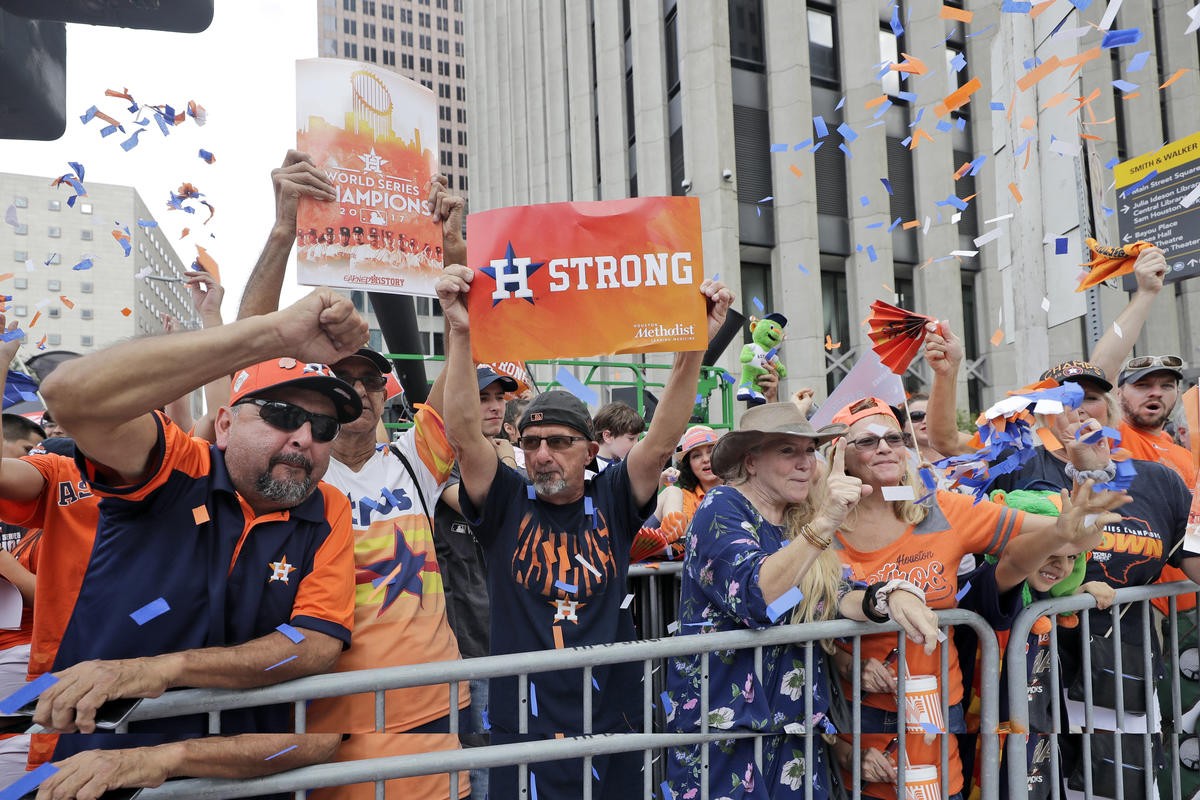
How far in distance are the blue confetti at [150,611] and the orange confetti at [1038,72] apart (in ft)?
17.7

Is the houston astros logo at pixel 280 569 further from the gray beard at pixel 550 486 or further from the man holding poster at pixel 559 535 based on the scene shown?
the gray beard at pixel 550 486

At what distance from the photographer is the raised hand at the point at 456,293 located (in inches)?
115

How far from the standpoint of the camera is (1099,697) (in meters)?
3.19

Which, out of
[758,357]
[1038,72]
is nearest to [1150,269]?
[1038,72]

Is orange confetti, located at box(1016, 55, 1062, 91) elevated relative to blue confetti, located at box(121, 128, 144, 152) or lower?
elevated

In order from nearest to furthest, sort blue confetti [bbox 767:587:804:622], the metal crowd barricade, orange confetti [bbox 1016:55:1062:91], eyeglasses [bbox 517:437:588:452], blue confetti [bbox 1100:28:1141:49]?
the metal crowd barricade < blue confetti [bbox 767:587:804:622] < eyeglasses [bbox 517:437:588:452] < blue confetti [bbox 1100:28:1141:49] < orange confetti [bbox 1016:55:1062:91]

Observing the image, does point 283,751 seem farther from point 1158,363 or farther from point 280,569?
point 1158,363

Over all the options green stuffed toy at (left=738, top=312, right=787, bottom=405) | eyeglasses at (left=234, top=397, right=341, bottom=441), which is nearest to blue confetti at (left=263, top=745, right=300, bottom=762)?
eyeglasses at (left=234, top=397, right=341, bottom=441)

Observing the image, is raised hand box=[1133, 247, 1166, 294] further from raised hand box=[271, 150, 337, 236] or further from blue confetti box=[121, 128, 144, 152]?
blue confetti box=[121, 128, 144, 152]

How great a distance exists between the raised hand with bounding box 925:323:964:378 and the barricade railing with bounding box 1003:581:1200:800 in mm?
1171

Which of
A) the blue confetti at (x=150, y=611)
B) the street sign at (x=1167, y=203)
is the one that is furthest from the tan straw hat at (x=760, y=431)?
the street sign at (x=1167, y=203)

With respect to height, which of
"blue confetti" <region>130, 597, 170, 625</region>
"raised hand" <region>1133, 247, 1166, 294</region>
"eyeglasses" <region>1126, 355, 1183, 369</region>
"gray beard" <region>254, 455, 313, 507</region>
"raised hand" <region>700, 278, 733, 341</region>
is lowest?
"blue confetti" <region>130, 597, 170, 625</region>

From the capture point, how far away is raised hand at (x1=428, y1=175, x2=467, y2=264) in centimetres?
333

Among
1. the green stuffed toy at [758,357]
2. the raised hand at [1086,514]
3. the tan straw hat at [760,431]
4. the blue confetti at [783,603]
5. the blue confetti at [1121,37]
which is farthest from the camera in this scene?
the green stuffed toy at [758,357]
